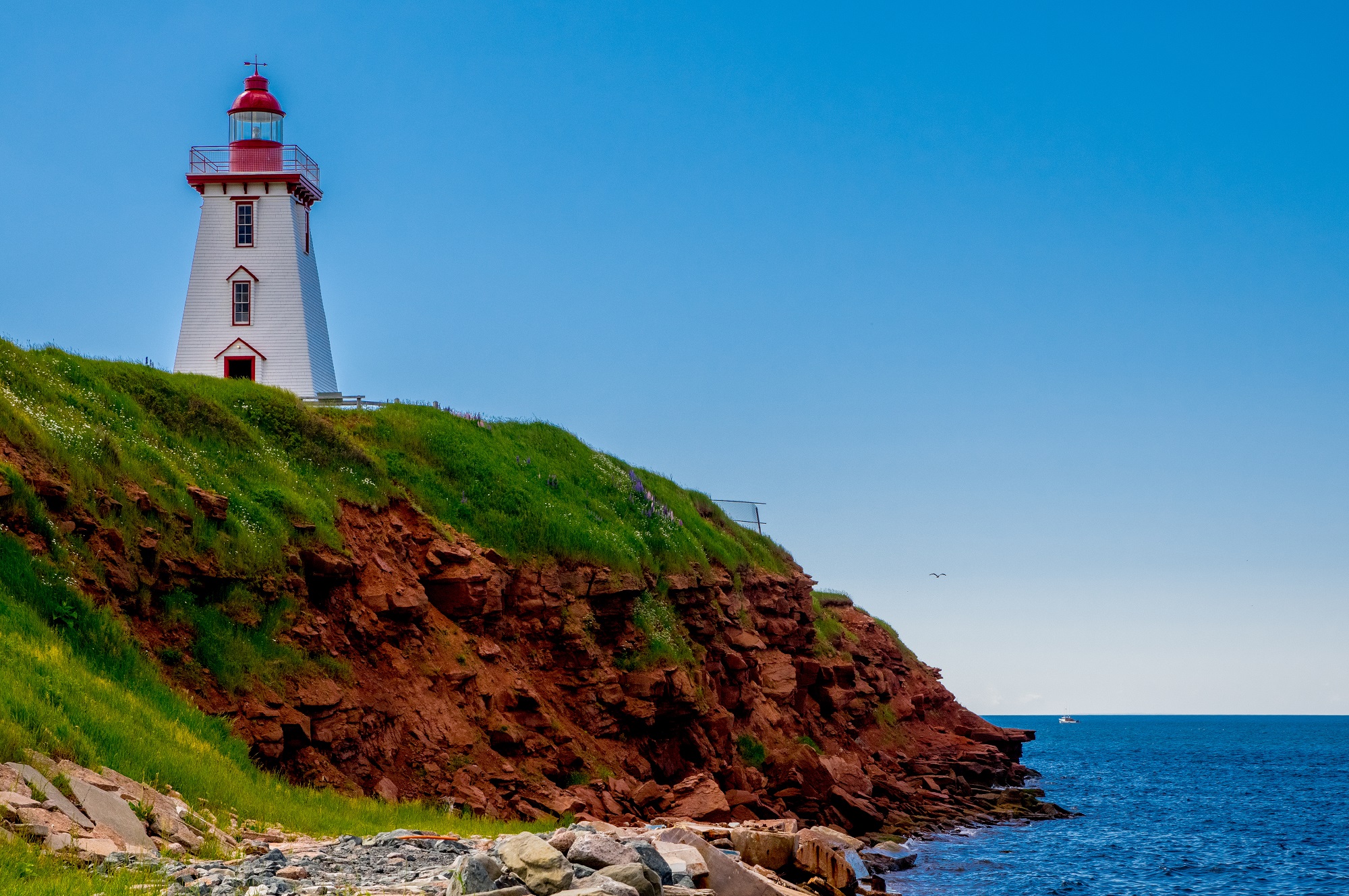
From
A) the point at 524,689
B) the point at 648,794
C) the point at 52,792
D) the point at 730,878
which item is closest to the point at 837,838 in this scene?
the point at 648,794

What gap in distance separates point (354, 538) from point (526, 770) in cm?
632

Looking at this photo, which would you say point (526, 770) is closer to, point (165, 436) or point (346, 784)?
point (346, 784)

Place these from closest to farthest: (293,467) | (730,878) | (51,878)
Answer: (51,878) → (730,878) → (293,467)

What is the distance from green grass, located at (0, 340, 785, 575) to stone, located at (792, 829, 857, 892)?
1117 centimetres

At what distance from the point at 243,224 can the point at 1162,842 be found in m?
40.1

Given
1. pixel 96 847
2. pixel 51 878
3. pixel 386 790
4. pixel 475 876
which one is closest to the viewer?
pixel 51 878

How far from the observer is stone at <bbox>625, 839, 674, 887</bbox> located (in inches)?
505

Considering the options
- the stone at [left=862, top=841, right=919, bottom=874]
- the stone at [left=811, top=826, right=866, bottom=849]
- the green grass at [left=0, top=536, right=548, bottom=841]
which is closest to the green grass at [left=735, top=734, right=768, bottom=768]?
the stone at [left=862, top=841, right=919, bottom=874]

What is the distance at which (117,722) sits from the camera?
51.1 feet

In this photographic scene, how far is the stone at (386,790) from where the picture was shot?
68.0ft

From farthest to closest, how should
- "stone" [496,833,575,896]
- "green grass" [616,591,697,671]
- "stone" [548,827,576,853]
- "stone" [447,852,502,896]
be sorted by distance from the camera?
1. "green grass" [616,591,697,671]
2. "stone" [548,827,576,853]
3. "stone" [496,833,575,896]
4. "stone" [447,852,502,896]

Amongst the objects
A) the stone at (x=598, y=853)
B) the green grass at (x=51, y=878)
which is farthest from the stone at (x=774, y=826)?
the green grass at (x=51, y=878)

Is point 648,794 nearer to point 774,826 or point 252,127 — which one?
point 774,826

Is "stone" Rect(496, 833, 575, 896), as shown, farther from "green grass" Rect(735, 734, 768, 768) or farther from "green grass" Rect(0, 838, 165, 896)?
"green grass" Rect(735, 734, 768, 768)
